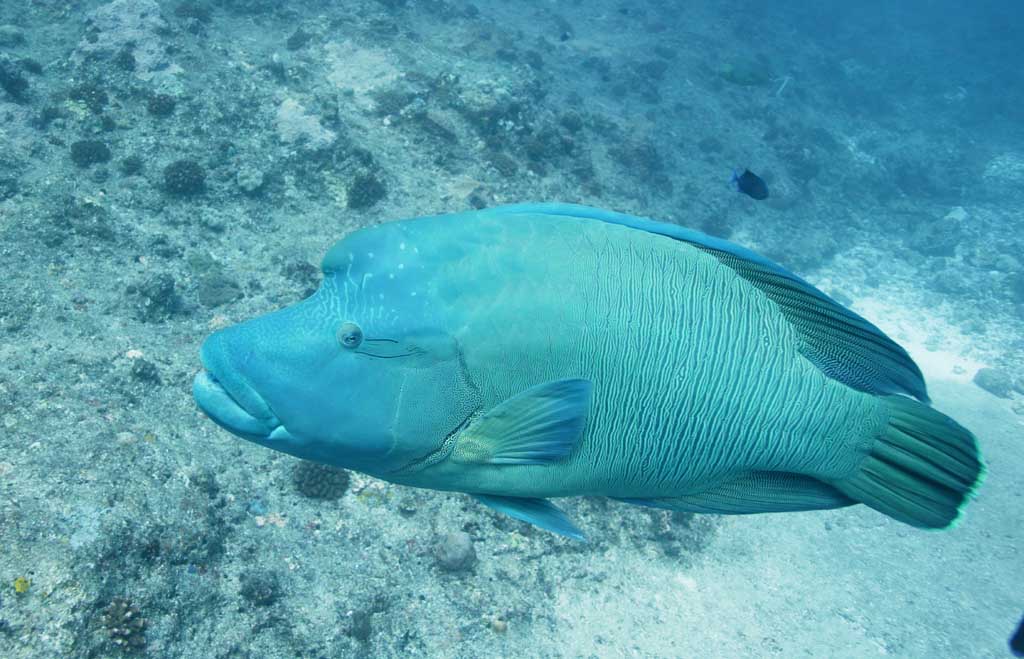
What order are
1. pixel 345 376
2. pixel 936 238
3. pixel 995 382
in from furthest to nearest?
1. pixel 936 238
2. pixel 995 382
3. pixel 345 376

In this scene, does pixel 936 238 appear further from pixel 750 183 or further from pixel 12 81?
pixel 12 81

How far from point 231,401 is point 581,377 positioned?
0.92 m

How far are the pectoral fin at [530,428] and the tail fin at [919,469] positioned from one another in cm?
91

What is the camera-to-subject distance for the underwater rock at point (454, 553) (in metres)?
4.97

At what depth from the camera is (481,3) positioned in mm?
22125

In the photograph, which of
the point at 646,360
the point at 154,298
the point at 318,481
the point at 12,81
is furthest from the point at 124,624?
the point at 12,81

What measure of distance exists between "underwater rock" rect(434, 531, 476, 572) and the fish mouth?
4.00 meters

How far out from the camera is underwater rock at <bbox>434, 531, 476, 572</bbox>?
4969 millimetres

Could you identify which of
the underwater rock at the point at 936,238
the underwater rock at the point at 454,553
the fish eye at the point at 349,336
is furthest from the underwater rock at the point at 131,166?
the underwater rock at the point at 936,238

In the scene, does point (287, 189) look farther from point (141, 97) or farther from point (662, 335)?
point (662, 335)

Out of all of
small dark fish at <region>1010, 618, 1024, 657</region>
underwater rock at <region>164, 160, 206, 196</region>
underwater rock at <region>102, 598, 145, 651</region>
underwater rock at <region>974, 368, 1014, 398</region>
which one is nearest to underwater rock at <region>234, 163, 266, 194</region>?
underwater rock at <region>164, 160, 206, 196</region>

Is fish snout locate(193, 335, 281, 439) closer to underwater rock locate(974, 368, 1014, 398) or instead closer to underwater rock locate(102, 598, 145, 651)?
underwater rock locate(102, 598, 145, 651)

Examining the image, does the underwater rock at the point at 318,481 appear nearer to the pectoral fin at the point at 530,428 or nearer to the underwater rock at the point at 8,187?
the pectoral fin at the point at 530,428

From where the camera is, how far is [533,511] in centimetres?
161
